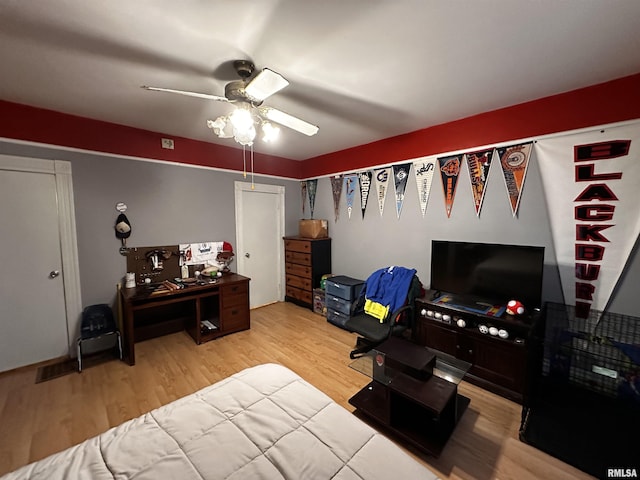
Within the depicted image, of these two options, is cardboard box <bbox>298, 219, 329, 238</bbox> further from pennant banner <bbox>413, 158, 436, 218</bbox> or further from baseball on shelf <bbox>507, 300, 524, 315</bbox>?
baseball on shelf <bbox>507, 300, 524, 315</bbox>

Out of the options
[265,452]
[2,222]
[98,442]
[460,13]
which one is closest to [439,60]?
[460,13]

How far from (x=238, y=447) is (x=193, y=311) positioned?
2.51 metres

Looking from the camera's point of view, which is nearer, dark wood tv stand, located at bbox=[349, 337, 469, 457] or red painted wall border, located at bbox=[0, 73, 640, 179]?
dark wood tv stand, located at bbox=[349, 337, 469, 457]

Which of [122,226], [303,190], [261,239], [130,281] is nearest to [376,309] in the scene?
[261,239]

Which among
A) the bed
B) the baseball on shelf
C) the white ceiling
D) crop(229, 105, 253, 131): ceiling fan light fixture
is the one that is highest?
the white ceiling

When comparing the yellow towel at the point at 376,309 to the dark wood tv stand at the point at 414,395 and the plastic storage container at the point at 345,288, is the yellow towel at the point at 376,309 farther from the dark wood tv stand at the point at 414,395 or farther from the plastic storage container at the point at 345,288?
the dark wood tv stand at the point at 414,395

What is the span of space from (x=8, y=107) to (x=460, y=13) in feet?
11.9

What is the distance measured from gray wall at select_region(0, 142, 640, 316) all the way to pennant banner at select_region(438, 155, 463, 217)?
0.19 feet

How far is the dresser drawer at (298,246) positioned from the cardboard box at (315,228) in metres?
0.18

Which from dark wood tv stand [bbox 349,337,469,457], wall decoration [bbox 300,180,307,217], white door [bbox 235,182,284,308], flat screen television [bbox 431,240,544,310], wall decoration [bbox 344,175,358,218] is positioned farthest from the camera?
wall decoration [bbox 300,180,307,217]

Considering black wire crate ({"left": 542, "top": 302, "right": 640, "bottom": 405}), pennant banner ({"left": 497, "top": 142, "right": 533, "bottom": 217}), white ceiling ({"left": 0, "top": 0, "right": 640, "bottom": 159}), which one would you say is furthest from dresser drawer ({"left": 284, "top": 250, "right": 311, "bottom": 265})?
black wire crate ({"left": 542, "top": 302, "right": 640, "bottom": 405})

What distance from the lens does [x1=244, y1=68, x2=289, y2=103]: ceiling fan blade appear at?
1308 millimetres

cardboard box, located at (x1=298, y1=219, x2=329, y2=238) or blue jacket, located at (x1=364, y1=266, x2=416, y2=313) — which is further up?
cardboard box, located at (x1=298, y1=219, x2=329, y2=238)

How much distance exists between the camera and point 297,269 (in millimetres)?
4184
